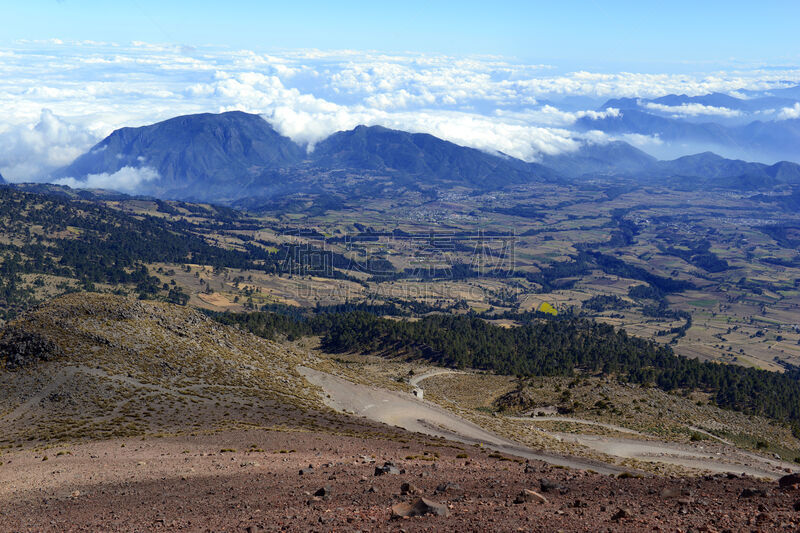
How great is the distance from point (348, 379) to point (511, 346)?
58.6 m

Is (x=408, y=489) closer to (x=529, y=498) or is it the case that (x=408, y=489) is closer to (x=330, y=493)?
(x=330, y=493)

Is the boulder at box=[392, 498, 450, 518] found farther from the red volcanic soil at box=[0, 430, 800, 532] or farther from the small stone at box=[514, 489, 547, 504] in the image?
the small stone at box=[514, 489, 547, 504]

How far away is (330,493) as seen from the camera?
19.9 meters

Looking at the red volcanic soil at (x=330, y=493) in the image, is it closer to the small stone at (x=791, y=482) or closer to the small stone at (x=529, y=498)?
the small stone at (x=529, y=498)

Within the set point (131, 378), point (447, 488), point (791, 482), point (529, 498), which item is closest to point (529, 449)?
point (447, 488)

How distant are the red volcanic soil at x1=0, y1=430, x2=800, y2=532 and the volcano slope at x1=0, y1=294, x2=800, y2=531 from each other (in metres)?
0.09

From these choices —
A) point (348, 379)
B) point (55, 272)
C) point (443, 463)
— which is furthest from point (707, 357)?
point (55, 272)

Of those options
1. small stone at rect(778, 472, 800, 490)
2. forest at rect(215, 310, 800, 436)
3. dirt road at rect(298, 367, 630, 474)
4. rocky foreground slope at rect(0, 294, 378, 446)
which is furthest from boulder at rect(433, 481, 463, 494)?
forest at rect(215, 310, 800, 436)

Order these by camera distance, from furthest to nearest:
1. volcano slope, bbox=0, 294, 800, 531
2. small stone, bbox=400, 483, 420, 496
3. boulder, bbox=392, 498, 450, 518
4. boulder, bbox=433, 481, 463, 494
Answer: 1. boulder, bbox=433, 481, 463, 494
2. small stone, bbox=400, 483, 420, 496
3. volcano slope, bbox=0, 294, 800, 531
4. boulder, bbox=392, 498, 450, 518

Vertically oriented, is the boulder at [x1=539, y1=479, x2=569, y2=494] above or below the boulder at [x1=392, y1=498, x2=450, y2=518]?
below

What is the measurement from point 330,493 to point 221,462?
365 inches

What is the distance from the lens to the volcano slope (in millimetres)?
17094

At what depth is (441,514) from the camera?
654 inches

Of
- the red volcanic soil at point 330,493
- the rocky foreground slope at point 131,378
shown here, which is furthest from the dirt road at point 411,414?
the red volcanic soil at point 330,493
